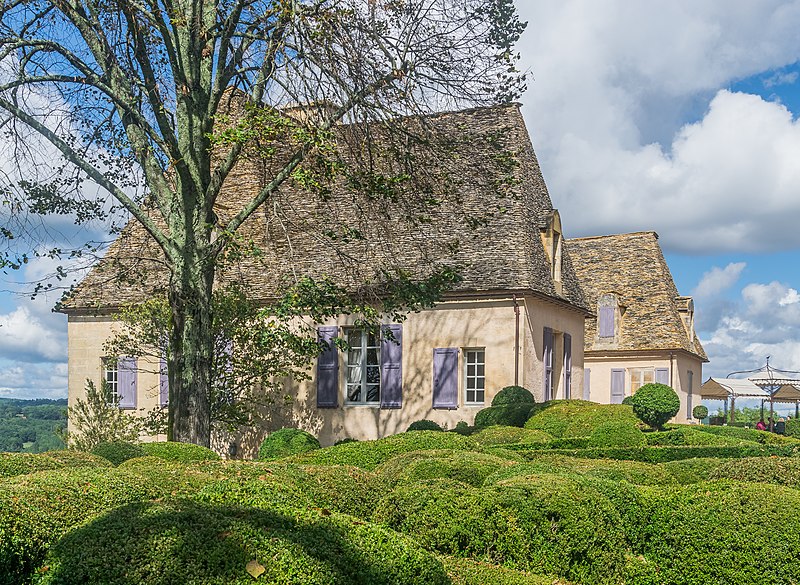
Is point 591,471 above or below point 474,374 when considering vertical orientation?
below

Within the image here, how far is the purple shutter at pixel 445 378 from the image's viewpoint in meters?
20.5

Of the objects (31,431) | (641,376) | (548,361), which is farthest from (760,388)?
(31,431)

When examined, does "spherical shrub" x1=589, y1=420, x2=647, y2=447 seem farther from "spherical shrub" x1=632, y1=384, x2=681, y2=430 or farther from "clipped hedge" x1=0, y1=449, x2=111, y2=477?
"clipped hedge" x1=0, y1=449, x2=111, y2=477

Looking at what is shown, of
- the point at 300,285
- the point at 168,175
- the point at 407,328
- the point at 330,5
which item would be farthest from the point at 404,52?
the point at 407,328

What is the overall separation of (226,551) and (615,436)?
11445 millimetres

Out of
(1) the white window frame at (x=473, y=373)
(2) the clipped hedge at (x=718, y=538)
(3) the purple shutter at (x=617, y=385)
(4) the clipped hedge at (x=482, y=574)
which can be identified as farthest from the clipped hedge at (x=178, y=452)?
(3) the purple shutter at (x=617, y=385)

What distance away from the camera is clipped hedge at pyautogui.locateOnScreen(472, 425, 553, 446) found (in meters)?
13.8

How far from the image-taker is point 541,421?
1655 cm

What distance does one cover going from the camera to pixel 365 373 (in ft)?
69.8

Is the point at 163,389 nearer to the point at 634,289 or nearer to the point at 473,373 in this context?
the point at 473,373

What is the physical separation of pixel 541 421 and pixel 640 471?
22.6 ft

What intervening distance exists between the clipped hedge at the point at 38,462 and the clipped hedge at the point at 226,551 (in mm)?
2917

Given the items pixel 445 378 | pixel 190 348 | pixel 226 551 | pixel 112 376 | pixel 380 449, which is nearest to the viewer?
pixel 226 551

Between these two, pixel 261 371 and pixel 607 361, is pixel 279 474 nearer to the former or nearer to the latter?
pixel 261 371
